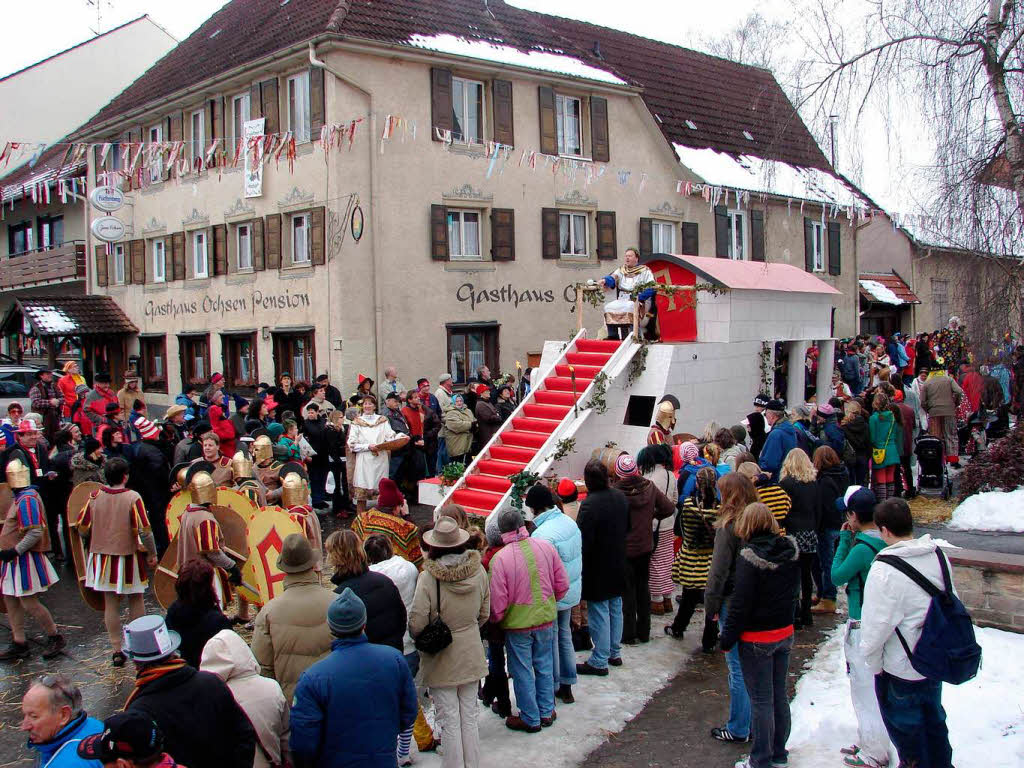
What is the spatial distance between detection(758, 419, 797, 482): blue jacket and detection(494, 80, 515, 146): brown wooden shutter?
38.5ft

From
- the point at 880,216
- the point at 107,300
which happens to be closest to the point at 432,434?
the point at 107,300

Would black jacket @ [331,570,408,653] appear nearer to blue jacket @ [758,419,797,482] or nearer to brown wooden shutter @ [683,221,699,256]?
blue jacket @ [758,419,797,482]

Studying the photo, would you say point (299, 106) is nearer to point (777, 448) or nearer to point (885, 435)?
Result: point (777, 448)

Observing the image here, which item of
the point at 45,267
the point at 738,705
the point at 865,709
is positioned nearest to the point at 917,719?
the point at 865,709

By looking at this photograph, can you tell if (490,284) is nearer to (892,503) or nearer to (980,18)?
(980,18)

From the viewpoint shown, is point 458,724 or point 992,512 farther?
point 992,512

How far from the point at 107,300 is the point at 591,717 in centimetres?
2210

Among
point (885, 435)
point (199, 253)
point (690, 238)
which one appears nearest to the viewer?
point (885, 435)

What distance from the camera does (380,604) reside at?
16.2ft

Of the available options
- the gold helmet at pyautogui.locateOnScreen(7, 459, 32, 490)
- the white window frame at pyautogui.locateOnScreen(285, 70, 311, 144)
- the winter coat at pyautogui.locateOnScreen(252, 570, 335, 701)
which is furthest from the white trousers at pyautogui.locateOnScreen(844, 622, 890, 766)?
the white window frame at pyautogui.locateOnScreen(285, 70, 311, 144)

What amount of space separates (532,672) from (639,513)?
201 centimetres

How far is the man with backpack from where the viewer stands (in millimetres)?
4359

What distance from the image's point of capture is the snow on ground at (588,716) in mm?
5746

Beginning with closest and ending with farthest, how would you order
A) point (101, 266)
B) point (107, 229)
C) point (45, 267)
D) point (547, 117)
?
point (547, 117) < point (107, 229) < point (101, 266) < point (45, 267)
